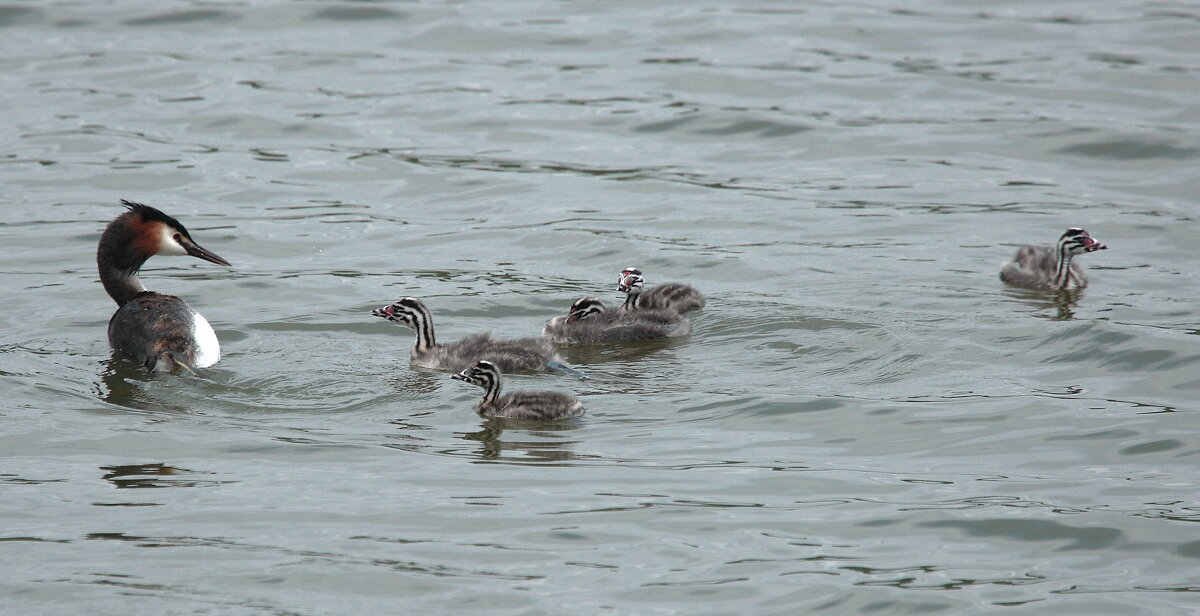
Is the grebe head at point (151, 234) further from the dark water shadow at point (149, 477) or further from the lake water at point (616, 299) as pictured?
the dark water shadow at point (149, 477)

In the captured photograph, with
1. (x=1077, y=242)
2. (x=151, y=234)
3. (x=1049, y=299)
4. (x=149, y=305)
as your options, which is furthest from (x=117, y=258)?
(x=1077, y=242)

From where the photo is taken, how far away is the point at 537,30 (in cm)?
2239

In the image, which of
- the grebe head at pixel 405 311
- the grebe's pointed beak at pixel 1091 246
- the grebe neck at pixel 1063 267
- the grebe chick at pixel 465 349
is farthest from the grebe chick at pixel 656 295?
the grebe's pointed beak at pixel 1091 246

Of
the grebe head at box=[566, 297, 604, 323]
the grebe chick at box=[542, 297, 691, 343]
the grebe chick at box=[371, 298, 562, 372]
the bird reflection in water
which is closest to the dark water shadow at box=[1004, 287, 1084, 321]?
the grebe chick at box=[542, 297, 691, 343]

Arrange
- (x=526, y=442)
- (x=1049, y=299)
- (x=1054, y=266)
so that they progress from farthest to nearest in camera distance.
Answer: (x=1054, y=266), (x=1049, y=299), (x=526, y=442)

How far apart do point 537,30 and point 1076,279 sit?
1215 cm

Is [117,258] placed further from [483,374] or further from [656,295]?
[656,295]

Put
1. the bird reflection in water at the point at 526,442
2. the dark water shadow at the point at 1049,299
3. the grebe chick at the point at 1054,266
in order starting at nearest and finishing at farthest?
the bird reflection in water at the point at 526,442 → the dark water shadow at the point at 1049,299 → the grebe chick at the point at 1054,266

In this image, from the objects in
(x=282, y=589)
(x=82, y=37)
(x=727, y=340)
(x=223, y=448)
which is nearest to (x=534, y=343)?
(x=727, y=340)

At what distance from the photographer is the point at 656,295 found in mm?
11133

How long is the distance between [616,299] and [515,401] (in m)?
3.22

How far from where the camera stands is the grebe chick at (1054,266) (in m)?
12.0

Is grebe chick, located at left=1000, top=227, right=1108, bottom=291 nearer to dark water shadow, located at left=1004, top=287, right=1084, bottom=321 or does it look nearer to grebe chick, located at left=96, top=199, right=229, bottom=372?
dark water shadow, located at left=1004, top=287, right=1084, bottom=321

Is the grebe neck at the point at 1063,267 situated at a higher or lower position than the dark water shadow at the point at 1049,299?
higher
